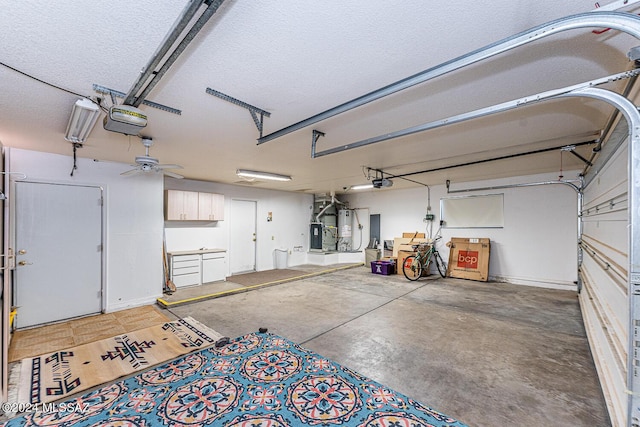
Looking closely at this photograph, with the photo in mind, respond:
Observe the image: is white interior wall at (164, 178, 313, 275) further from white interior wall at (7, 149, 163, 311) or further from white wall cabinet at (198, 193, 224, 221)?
white interior wall at (7, 149, 163, 311)

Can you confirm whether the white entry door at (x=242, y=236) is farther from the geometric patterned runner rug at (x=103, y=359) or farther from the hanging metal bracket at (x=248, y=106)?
the hanging metal bracket at (x=248, y=106)

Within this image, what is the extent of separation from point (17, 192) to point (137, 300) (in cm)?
231

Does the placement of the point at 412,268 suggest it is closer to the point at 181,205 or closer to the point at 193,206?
the point at 193,206

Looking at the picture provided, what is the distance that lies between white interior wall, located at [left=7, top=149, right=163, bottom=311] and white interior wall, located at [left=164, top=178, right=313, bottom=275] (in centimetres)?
116

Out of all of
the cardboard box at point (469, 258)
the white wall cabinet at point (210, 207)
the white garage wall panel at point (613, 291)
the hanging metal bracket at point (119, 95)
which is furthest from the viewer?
the cardboard box at point (469, 258)

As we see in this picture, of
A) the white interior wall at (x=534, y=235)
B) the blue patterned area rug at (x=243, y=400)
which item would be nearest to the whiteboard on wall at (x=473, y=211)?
the white interior wall at (x=534, y=235)

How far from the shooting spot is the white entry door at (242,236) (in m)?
7.26

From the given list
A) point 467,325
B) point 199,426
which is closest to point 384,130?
point 467,325

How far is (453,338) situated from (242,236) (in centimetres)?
577

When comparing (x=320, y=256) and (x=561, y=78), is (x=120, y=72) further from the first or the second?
(x=320, y=256)

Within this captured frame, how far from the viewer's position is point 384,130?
307 centimetres

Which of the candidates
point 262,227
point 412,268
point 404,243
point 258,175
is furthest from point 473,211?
point 262,227

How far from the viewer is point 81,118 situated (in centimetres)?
243

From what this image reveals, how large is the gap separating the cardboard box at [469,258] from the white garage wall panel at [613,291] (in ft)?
11.4
